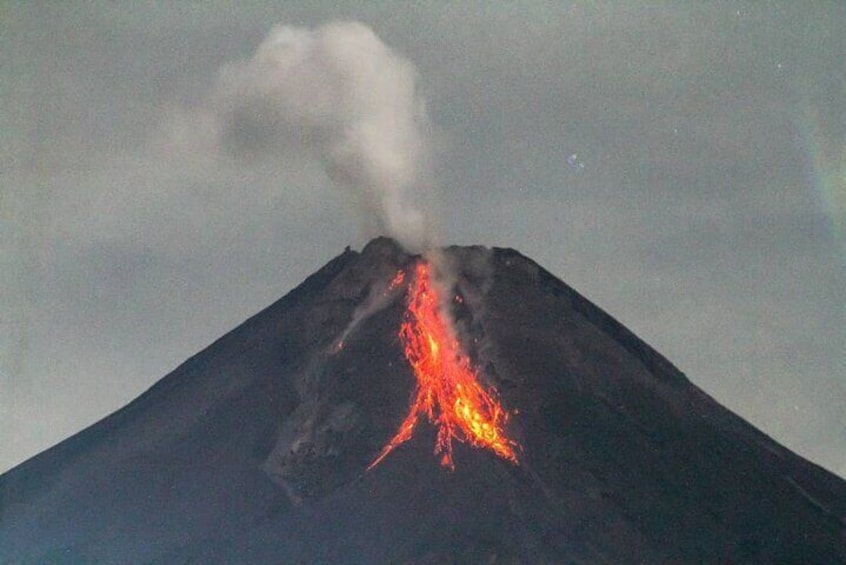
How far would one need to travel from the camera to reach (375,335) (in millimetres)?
93500

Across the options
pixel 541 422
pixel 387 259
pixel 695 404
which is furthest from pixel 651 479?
pixel 387 259

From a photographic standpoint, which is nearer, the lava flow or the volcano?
the volcano

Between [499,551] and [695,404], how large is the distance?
23.3 m

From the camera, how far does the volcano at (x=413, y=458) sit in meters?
79.5

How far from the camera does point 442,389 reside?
292ft

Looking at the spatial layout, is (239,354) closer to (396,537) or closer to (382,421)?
(382,421)

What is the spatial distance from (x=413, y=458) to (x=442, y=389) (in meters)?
6.52

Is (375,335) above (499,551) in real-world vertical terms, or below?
above

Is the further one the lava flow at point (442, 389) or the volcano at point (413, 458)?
the lava flow at point (442, 389)

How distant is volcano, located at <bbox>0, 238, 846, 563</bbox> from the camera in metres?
79.5

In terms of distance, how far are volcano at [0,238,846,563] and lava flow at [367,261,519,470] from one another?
206 mm

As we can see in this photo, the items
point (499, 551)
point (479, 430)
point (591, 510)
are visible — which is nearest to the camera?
point (499, 551)

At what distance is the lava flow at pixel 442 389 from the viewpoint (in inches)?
3342

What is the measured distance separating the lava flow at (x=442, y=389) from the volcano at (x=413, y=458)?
0.67 ft
